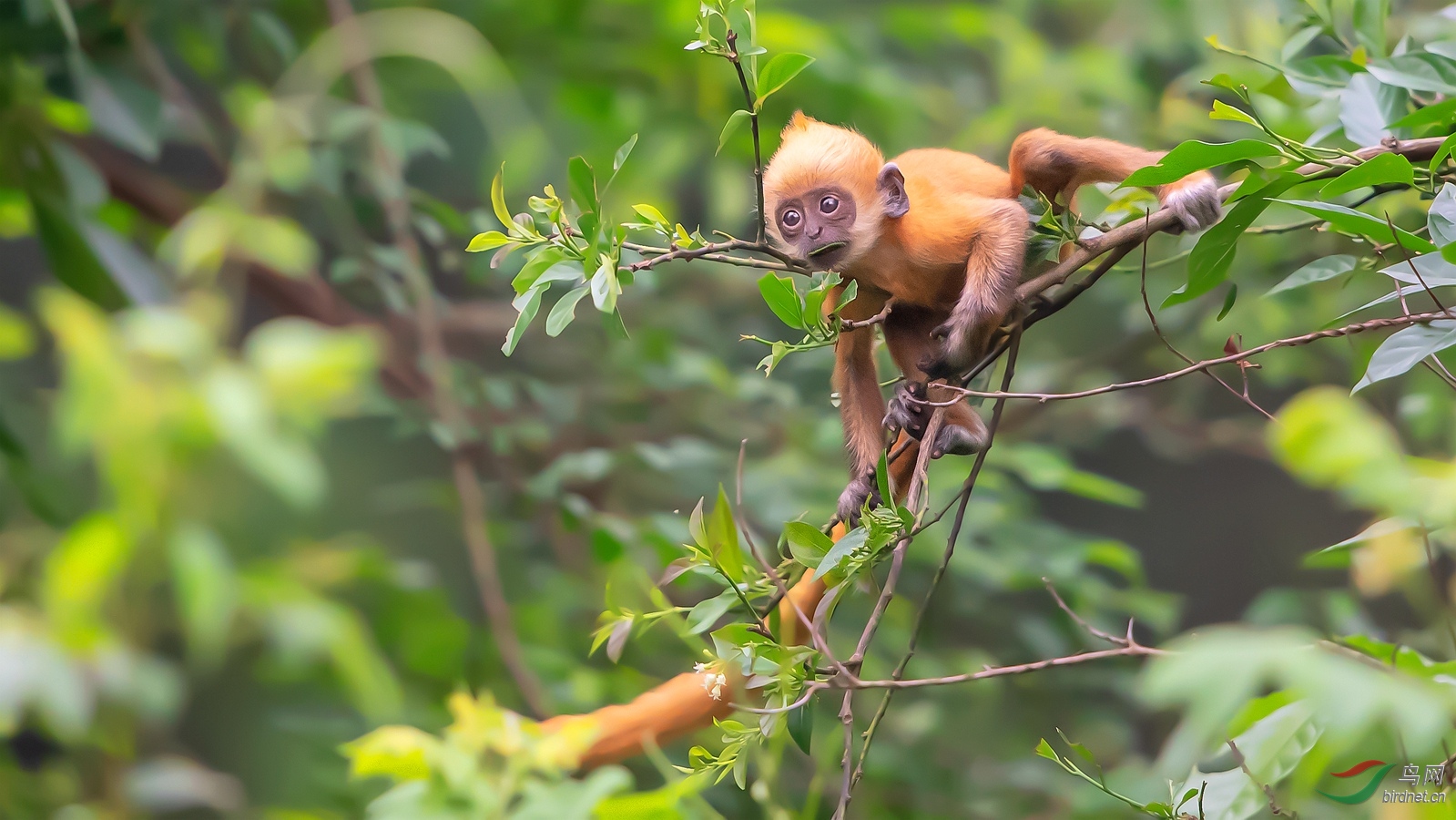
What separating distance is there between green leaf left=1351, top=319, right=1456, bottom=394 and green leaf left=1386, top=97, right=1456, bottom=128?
0.23 metres

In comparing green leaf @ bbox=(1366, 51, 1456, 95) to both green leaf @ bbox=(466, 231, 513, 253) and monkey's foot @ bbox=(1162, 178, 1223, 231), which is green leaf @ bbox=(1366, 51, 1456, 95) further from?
green leaf @ bbox=(466, 231, 513, 253)

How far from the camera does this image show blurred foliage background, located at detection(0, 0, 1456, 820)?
1826 millimetres

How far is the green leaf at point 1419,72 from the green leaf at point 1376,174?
0.31 metres

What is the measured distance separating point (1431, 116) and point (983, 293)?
0.51m

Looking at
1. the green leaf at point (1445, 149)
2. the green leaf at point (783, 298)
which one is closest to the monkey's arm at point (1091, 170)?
the green leaf at point (1445, 149)

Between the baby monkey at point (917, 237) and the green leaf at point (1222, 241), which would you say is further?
the baby monkey at point (917, 237)

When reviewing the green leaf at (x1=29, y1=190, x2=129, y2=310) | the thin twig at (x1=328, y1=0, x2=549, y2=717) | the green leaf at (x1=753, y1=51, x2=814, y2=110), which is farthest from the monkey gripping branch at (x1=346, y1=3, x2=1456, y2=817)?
the green leaf at (x1=29, y1=190, x2=129, y2=310)

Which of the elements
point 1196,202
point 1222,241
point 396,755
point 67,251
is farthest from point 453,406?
point 1222,241

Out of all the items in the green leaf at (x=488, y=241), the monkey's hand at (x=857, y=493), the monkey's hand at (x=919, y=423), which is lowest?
the monkey's hand at (x=857, y=493)

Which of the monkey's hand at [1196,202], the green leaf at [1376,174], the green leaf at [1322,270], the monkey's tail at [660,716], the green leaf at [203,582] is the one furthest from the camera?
the green leaf at [203,582]

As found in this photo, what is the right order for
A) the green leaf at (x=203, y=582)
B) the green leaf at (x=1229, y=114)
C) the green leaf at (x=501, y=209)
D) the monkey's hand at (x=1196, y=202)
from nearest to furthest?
the green leaf at (x=1229, y=114) → the green leaf at (x=501, y=209) → the monkey's hand at (x=1196, y=202) → the green leaf at (x=203, y=582)

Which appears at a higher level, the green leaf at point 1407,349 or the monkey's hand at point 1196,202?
the green leaf at point 1407,349

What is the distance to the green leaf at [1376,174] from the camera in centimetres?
89

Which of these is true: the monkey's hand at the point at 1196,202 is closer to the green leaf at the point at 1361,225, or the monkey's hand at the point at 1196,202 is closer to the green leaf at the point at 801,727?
the green leaf at the point at 1361,225
